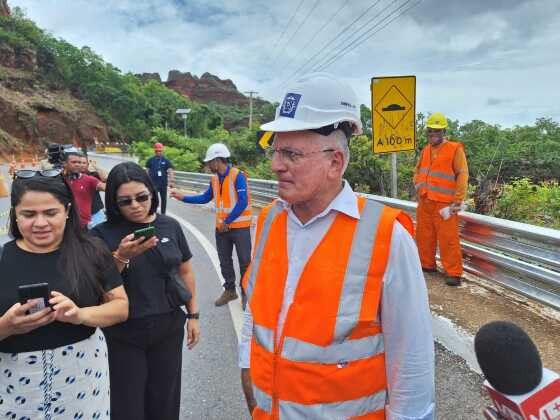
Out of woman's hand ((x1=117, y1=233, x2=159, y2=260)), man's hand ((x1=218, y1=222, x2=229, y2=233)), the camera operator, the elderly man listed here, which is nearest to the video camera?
the camera operator

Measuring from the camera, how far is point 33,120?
4353 centimetres

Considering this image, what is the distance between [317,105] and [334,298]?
0.69m

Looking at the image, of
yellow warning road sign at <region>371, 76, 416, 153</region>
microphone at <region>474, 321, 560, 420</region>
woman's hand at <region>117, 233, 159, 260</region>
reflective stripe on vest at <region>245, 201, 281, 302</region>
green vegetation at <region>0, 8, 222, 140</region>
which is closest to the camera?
microphone at <region>474, 321, 560, 420</region>

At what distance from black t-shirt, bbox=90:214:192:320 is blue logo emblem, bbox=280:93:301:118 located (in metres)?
1.38

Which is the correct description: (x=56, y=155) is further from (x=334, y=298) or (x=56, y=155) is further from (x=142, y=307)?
(x=334, y=298)

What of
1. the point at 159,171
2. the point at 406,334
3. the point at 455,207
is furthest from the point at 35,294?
the point at 159,171

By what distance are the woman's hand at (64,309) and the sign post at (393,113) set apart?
517cm

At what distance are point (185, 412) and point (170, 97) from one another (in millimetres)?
78073

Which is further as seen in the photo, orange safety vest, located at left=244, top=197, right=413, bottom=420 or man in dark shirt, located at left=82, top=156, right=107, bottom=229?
man in dark shirt, located at left=82, top=156, right=107, bottom=229

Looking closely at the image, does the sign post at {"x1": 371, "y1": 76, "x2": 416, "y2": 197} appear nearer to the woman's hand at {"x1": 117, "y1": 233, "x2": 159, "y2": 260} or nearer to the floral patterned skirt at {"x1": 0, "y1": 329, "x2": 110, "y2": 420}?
the woman's hand at {"x1": 117, "y1": 233, "x2": 159, "y2": 260}

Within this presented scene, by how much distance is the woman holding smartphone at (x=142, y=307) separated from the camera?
2.34 meters

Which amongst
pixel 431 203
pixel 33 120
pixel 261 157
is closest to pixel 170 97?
pixel 33 120

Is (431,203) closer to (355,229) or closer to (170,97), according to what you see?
(355,229)

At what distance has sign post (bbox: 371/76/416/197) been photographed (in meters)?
6.16
